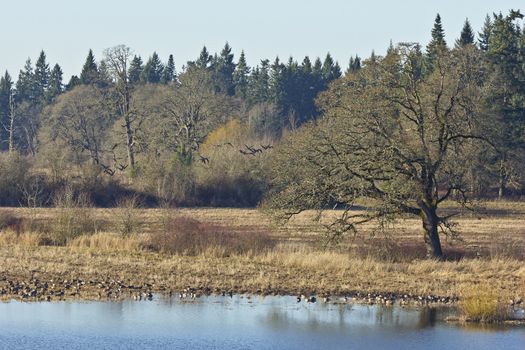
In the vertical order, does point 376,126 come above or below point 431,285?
above

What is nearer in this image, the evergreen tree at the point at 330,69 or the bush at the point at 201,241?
the bush at the point at 201,241

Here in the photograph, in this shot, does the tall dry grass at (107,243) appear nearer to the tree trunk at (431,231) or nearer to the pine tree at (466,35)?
the tree trunk at (431,231)

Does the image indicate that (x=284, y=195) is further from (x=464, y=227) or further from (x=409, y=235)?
(x=464, y=227)

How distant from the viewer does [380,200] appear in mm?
37562

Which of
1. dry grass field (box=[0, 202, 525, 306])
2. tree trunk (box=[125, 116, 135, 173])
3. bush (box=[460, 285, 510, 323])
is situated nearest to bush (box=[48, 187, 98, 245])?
dry grass field (box=[0, 202, 525, 306])

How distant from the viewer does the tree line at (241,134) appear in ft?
124

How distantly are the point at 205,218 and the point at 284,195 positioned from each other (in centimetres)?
2492

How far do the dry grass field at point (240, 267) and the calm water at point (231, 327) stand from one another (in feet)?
6.75

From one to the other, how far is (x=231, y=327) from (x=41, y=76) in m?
127

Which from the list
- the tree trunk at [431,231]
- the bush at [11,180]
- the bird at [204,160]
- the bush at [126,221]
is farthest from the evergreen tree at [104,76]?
the tree trunk at [431,231]

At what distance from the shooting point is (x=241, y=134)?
103500 millimetres

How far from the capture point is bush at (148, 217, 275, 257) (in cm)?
4062

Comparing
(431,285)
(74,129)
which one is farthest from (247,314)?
(74,129)

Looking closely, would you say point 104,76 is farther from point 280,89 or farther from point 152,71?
point 152,71
